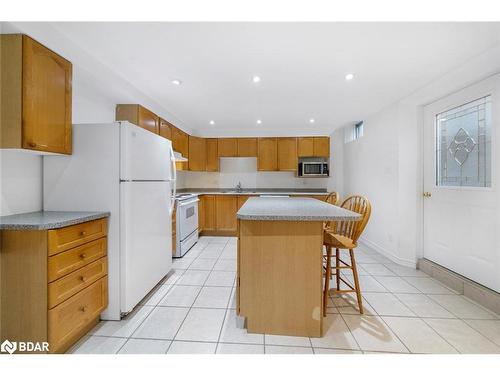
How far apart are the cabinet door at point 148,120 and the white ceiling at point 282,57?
9.6 inches

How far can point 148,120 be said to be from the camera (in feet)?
9.78

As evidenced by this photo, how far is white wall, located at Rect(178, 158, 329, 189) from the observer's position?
505 centimetres

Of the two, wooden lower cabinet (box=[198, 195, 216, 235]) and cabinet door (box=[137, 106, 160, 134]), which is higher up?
cabinet door (box=[137, 106, 160, 134])

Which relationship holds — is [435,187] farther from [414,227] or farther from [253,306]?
[253,306]

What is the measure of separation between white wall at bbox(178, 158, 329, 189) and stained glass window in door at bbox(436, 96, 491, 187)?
256 cm

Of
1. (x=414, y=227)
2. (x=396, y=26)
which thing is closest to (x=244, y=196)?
(x=414, y=227)

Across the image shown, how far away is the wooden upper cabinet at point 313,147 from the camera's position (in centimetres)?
474

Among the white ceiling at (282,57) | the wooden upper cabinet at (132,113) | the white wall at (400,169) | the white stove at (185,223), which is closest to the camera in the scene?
the white ceiling at (282,57)

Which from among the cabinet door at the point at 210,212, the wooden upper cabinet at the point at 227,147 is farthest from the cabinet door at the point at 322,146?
the cabinet door at the point at 210,212

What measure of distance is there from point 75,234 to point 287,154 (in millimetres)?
3976

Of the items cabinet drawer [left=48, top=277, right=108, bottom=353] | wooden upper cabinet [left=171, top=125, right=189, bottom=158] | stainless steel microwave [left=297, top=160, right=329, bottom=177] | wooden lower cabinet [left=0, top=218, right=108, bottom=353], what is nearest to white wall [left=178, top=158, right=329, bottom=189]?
stainless steel microwave [left=297, top=160, right=329, bottom=177]

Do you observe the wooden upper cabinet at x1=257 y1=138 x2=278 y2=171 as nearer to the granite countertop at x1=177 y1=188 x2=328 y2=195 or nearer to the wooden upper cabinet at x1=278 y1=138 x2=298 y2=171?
the wooden upper cabinet at x1=278 y1=138 x2=298 y2=171

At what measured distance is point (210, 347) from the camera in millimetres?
1508

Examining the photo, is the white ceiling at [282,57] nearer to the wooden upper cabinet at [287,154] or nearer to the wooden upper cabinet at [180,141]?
the wooden upper cabinet at [180,141]
